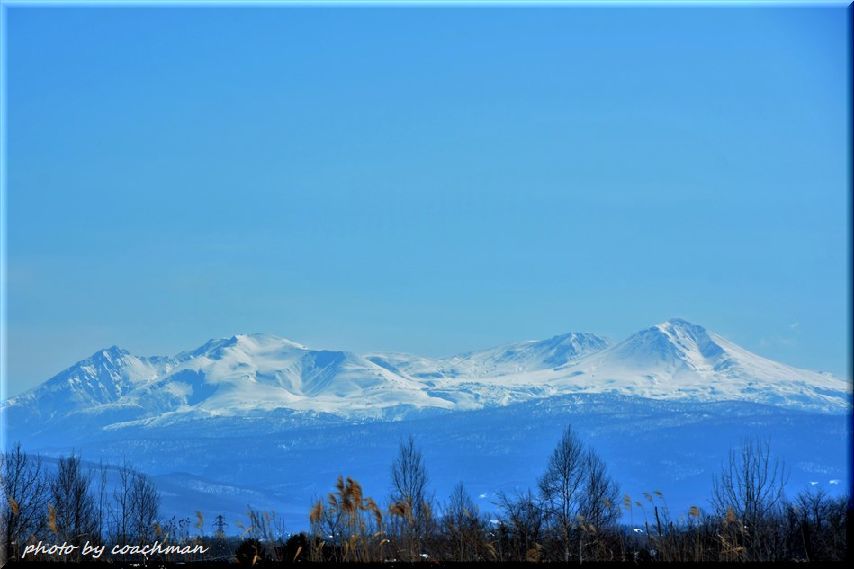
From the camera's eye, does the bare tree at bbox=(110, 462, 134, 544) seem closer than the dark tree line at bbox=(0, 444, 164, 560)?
No

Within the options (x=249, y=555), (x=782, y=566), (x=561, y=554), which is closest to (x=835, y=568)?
(x=782, y=566)

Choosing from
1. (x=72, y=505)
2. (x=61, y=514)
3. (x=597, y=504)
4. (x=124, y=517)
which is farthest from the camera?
(x=597, y=504)

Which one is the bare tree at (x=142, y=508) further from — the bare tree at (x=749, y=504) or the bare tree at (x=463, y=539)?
the bare tree at (x=463, y=539)

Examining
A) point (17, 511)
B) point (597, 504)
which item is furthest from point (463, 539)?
point (597, 504)

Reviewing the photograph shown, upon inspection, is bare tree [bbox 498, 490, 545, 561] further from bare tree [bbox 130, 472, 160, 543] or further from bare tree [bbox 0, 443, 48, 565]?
bare tree [bbox 130, 472, 160, 543]

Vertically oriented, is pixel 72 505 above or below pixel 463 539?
below

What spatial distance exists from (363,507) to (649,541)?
486 centimetres

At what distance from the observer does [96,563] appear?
546 inches

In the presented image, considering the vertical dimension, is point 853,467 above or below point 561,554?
above

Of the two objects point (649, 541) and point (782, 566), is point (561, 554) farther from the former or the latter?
point (782, 566)

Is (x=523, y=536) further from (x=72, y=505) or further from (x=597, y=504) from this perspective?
(x=597, y=504)

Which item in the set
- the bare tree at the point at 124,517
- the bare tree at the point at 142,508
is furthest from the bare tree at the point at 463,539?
the bare tree at the point at 142,508

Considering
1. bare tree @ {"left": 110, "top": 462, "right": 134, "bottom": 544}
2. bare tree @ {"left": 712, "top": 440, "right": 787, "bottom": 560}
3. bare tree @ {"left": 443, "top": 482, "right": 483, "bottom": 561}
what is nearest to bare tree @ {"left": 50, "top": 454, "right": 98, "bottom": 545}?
bare tree @ {"left": 110, "top": 462, "right": 134, "bottom": 544}

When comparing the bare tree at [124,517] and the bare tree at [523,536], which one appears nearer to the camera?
the bare tree at [523,536]
